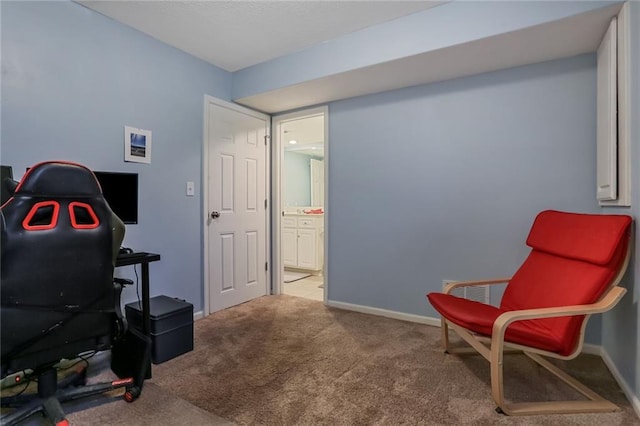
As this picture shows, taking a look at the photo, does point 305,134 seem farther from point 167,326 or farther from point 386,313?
point 167,326

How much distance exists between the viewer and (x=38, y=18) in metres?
1.97

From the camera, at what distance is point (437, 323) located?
2752 millimetres

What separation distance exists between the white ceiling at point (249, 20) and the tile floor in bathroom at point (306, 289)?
2533mm

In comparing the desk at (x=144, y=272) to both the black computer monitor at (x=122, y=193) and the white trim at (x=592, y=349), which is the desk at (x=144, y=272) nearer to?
the black computer monitor at (x=122, y=193)

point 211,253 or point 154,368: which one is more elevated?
point 211,253

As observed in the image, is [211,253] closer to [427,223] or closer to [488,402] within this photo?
[427,223]

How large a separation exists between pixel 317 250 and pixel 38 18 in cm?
378

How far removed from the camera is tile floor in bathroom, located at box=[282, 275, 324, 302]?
3.75 meters

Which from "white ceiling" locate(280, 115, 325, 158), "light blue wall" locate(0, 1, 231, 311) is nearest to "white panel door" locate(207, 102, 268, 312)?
"light blue wall" locate(0, 1, 231, 311)

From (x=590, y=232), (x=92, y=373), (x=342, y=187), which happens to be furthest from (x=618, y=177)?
(x=92, y=373)

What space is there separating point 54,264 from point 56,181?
342mm

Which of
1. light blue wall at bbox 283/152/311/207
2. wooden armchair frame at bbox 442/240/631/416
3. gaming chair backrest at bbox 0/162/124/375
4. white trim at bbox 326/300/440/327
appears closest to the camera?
gaming chair backrest at bbox 0/162/124/375

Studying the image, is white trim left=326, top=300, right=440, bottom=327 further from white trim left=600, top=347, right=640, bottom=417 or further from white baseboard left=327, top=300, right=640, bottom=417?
white trim left=600, top=347, right=640, bottom=417

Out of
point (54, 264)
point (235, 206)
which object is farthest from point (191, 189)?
point (54, 264)
